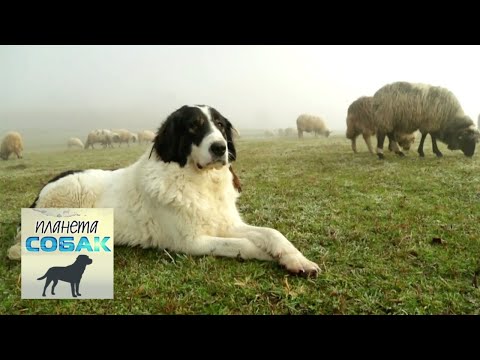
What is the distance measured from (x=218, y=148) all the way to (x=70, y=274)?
119 centimetres

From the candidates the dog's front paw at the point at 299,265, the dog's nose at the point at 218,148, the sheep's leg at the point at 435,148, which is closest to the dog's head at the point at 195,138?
the dog's nose at the point at 218,148

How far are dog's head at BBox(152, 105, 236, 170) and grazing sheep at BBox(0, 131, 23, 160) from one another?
116 cm

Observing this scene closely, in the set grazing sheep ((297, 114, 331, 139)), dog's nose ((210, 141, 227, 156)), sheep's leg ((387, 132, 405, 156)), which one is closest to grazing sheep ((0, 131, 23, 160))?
dog's nose ((210, 141, 227, 156))

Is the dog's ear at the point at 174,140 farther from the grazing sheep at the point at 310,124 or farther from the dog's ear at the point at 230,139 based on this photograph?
the grazing sheep at the point at 310,124

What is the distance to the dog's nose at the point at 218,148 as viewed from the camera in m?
2.43

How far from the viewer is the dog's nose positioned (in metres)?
2.43

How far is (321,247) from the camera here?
100 inches

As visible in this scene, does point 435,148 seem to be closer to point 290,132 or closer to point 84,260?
point 290,132

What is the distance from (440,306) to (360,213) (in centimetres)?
132

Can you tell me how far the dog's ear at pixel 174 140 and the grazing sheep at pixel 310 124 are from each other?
4.59 feet

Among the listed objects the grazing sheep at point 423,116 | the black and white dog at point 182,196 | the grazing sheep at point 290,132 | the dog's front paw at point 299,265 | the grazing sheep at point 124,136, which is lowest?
the dog's front paw at point 299,265

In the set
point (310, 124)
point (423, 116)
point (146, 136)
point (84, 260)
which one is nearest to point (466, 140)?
point (423, 116)

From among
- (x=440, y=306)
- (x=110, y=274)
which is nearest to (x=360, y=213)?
(x=440, y=306)

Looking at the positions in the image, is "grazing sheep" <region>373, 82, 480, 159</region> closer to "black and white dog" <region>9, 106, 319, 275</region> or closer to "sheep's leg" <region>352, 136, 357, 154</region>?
"sheep's leg" <region>352, 136, 357, 154</region>
